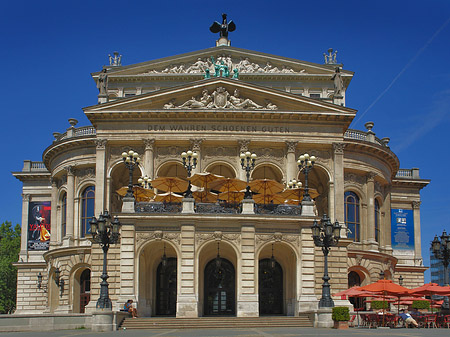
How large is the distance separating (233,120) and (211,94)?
2.79 meters

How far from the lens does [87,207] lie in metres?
59.8

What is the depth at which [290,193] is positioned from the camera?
161ft

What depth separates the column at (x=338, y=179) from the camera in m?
54.4

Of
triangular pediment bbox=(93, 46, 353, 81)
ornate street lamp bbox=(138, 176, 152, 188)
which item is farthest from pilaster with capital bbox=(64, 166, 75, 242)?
ornate street lamp bbox=(138, 176, 152, 188)

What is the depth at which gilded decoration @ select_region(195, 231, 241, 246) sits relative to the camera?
40.7 m

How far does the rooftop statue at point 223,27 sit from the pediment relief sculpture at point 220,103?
1720 centimetres

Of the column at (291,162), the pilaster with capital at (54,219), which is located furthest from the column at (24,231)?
the column at (291,162)

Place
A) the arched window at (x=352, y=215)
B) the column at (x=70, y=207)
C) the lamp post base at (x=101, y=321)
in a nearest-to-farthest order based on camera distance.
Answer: the lamp post base at (x=101, y=321) < the column at (x=70, y=207) < the arched window at (x=352, y=215)

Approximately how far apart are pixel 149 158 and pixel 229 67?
14.7 metres

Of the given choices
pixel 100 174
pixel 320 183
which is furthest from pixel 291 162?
pixel 100 174

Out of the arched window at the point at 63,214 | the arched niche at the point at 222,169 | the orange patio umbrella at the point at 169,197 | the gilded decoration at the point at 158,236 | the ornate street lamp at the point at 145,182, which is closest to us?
the gilded decoration at the point at 158,236

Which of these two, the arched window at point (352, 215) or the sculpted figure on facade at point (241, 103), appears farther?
the arched window at point (352, 215)

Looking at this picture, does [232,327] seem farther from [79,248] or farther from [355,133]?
[355,133]

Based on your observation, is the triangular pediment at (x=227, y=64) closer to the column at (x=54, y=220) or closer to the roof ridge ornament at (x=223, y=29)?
the roof ridge ornament at (x=223, y=29)
